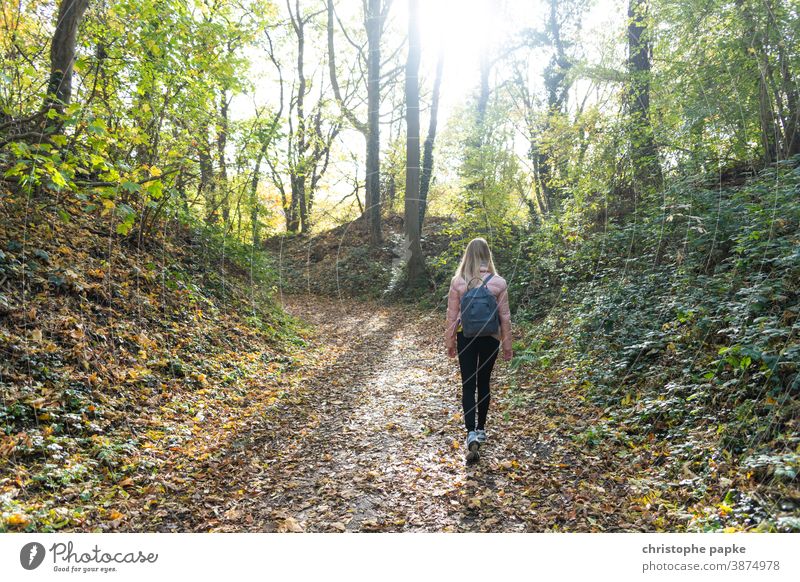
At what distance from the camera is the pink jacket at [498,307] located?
4250 mm

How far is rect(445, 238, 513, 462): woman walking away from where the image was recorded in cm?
421

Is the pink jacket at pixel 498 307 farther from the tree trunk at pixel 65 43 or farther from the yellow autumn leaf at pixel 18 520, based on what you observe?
the tree trunk at pixel 65 43

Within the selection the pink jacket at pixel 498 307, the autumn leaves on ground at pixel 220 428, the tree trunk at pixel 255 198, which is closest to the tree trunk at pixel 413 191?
the autumn leaves on ground at pixel 220 428

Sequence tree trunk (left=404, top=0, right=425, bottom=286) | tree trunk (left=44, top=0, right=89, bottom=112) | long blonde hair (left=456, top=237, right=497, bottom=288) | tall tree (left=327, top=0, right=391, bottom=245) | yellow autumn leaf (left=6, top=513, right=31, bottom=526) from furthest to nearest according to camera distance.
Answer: tall tree (left=327, top=0, right=391, bottom=245) < tree trunk (left=404, top=0, right=425, bottom=286) < tree trunk (left=44, top=0, right=89, bottom=112) < long blonde hair (left=456, top=237, right=497, bottom=288) < yellow autumn leaf (left=6, top=513, right=31, bottom=526)

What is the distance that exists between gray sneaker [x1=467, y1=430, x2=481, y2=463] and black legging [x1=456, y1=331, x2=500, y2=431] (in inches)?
4.0

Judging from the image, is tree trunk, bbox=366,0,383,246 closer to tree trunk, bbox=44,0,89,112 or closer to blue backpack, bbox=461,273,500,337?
tree trunk, bbox=44,0,89,112

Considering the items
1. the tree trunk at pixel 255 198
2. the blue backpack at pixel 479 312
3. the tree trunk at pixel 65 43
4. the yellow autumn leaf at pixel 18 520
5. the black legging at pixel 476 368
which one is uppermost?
the tree trunk at pixel 65 43

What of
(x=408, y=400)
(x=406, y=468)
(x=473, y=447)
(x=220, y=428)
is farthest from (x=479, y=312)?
(x=220, y=428)

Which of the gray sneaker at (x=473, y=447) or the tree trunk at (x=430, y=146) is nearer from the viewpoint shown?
the gray sneaker at (x=473, y=447)

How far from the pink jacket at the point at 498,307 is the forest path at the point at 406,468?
121cm

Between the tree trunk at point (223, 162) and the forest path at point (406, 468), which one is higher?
the tree trunk at point (223, 162)

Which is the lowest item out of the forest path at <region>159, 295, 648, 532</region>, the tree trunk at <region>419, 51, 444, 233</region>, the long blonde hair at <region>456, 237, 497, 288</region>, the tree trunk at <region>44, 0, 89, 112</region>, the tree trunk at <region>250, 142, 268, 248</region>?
the forest path at <region>159, 295, 648, 532</region>

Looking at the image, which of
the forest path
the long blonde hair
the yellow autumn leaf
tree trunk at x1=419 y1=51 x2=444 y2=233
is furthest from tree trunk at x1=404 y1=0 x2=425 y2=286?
the yellow autumn leaf

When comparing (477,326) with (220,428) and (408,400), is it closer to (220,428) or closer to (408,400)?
(408,400)
